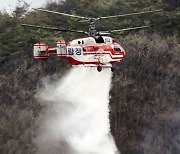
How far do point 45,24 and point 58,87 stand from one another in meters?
10.8

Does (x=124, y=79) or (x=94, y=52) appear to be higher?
(x=94, y=52)

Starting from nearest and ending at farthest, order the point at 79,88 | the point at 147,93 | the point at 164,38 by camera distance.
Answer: the point at 79,88
the point at 147,93
the point at 164,38

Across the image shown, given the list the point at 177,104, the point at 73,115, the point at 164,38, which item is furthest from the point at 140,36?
the point at 73,115

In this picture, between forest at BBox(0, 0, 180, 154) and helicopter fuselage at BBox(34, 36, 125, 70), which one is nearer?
helicopter fuselage at BBox(34, 36, 125, 70)

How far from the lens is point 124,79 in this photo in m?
43.6

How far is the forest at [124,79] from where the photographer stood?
4041 centimetres

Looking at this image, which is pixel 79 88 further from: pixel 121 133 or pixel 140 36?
Answer: pixel 140 36

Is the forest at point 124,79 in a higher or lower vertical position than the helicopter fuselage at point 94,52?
lower

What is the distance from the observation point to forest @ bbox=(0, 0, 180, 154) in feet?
133

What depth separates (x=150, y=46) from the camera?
4572 cm

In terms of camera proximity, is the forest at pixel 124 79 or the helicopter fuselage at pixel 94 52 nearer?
the helicopter fuselage at pixel 94 52

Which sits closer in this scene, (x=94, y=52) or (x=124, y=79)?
(x=94, y=52)

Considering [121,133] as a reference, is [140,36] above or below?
above

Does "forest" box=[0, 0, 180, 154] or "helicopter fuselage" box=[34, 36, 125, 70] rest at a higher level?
"helicopter fuselage" box=[34, 36, 125, 70]
